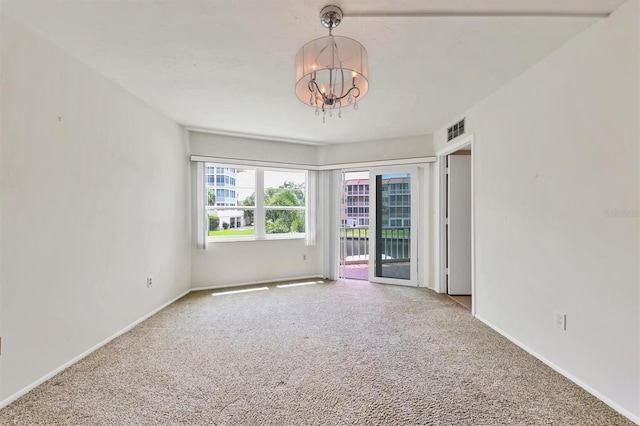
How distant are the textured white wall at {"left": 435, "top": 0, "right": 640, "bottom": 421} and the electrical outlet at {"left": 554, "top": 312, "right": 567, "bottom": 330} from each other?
0.05m

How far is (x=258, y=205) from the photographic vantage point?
14.6 ft

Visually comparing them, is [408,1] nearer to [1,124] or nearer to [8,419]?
[1,124]

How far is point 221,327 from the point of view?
109 inches

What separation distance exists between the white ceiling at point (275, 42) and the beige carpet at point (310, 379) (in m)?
2.38

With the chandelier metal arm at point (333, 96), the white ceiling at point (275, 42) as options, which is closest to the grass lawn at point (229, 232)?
the white ceiling at point (275, 42)

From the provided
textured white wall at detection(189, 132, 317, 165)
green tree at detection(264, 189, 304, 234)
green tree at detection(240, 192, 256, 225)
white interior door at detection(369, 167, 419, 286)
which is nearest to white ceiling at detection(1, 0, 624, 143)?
textured white wall at detection(189, 132, 317, 165)

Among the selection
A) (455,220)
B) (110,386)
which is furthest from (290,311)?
(455,220)

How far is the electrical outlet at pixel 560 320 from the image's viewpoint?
194 centimetres

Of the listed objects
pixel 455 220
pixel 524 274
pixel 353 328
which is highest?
pixel 455 220

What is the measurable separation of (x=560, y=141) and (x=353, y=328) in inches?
93.5

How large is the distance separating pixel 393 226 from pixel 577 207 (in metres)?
2.67

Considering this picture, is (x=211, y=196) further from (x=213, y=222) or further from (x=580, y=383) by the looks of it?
(x=580, y=383)

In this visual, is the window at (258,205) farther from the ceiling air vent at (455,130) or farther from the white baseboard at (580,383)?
the white baseboard at (580,383)

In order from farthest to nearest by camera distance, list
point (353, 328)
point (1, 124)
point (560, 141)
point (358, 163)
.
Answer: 1. point (358, 163)
2. point (353, 328)
3. point (560, 141)
4. point (1, 124)
